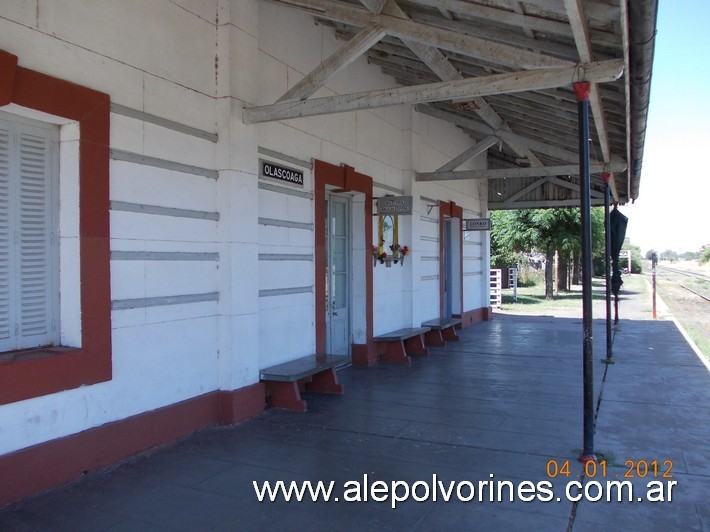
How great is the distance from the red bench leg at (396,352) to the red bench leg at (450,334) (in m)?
2.68

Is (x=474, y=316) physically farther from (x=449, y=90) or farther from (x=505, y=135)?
(x=449, y=90)

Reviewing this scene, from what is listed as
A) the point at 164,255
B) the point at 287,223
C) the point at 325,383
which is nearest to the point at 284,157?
the point at 287,223

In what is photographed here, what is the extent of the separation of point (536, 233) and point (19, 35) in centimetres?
2201

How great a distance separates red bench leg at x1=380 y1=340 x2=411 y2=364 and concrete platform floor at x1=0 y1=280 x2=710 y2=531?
2.20ft

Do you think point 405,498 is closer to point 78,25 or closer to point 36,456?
point 36,456

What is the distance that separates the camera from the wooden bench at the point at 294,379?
597 centimetres

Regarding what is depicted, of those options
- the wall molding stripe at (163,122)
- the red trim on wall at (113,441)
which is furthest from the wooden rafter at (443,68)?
the red trim on wall at (113,441)

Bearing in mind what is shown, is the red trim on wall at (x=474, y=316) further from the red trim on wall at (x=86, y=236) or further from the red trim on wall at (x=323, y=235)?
the red trim on wall at (x=86, y=236)

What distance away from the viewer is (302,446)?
4.95 m

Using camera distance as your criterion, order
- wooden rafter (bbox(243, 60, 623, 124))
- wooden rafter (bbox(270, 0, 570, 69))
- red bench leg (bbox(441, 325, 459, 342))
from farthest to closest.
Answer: red bench leg (bbox(441, 325, 459, 342)) → wooden rafter (bbox(270, 0, 570, 69)) → wooden rafter (bbox(243, 60, 623, 124))

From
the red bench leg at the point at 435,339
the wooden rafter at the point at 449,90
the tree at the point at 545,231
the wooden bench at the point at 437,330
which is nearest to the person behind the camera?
the wooden rafter at the point at 449,90

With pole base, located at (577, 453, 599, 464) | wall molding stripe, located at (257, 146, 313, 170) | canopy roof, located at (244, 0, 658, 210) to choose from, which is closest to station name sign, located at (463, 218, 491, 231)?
canopy roof, located at (244, 0, 658, 210)

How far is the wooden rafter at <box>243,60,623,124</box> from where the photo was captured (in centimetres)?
442

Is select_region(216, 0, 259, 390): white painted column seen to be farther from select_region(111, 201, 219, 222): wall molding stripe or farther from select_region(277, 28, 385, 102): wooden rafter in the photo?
select_region(277, 28, 385, 102): wooden rafter
